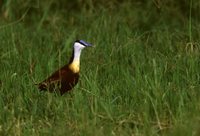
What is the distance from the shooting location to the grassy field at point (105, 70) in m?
5.15

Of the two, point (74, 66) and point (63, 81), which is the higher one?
point (74, 66)

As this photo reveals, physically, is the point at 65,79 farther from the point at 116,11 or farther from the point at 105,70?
the point at 116,11

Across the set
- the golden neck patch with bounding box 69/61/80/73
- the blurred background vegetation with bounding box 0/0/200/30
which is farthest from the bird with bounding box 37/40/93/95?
the blurred background vegetation with bounding box 0/0/200/30

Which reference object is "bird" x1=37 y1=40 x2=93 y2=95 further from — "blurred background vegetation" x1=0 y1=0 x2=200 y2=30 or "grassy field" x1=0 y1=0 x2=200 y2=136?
"blurred background vegetation" x1=0 y1=0 x2=200 y2=30

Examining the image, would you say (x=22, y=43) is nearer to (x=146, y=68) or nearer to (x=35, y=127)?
(x=146, y=68)

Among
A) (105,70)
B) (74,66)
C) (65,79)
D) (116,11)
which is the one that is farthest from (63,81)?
(116,11)

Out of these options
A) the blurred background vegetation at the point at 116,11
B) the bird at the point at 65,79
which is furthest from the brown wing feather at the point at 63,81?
the blurred background vegetation at the point at 116,11

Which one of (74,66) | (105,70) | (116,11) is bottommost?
(105,70)

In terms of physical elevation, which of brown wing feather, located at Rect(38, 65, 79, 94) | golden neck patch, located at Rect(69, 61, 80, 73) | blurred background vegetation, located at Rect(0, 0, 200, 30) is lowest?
brown wing feather, located at Rect(38, 65, 79, 94)

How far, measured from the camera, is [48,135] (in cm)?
505

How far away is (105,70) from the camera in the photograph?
6.74 metres

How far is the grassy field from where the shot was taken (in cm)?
515

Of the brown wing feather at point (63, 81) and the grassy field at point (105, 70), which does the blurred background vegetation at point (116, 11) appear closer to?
the grassy field at point (105, 70)

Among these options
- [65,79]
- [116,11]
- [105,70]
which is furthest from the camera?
[116,11]
